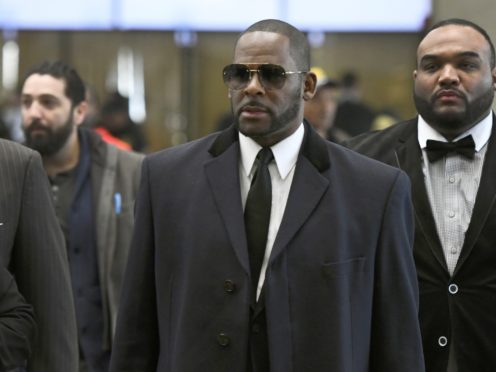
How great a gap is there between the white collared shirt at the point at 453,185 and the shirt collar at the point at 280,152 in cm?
103

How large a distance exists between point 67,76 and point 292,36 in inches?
122

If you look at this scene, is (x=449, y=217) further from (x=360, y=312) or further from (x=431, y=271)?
(x=360, y=312)

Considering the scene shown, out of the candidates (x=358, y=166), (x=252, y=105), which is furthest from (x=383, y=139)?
(x=252, y=105)

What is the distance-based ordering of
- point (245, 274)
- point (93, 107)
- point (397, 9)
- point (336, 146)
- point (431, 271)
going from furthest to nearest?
point (397, 9)
point (93, 107)
point (431, 271)
point (336, 146)
point (245, 274)

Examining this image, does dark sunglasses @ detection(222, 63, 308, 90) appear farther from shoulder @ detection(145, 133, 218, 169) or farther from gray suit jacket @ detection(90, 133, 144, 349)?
gray suit jacket @ detection(90, 133, 144, 349)

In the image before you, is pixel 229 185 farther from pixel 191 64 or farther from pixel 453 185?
pixel 191 64

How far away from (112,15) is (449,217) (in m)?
11.7

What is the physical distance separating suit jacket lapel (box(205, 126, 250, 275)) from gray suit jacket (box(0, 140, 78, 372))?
0.62 meters

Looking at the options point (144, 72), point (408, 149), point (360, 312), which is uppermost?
point (144, 72)

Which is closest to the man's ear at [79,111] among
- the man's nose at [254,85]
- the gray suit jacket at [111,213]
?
the gray suit jacket at [111,213]

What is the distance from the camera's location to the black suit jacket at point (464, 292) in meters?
5.05

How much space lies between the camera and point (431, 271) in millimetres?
5109

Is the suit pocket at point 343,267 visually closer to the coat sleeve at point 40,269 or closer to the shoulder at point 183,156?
the shoulder at point 183,156

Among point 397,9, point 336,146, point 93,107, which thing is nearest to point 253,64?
point 336,146
